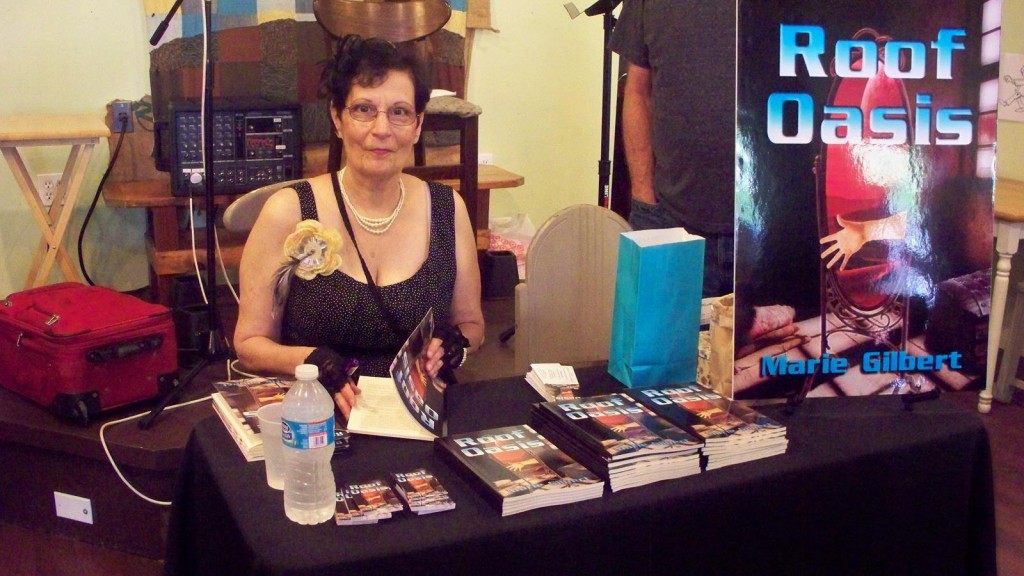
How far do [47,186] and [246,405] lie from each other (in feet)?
7.72

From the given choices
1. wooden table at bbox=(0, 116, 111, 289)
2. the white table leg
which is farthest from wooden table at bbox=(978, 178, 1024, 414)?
wooden table at bbox=(0, 116, 111, 289)

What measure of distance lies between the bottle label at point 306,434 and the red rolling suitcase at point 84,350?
134cm

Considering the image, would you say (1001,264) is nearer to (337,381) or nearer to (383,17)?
(383,17)

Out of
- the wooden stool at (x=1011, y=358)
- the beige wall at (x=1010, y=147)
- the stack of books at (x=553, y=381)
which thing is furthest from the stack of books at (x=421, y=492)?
the beige wall at (x=1010, y=147)

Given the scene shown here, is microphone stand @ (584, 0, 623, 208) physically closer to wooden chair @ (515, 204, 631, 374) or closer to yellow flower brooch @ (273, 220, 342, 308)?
wooden chair @ (515, 204, 631, 374)

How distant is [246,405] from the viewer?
145 centimetres

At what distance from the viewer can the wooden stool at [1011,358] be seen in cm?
337

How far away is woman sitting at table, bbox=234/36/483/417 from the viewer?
1.77 meters

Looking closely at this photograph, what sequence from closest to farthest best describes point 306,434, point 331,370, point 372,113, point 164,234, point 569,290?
1. point 306,434
2. point 331,370
3. point 372,113
4. point 569,290
5. point 164,234

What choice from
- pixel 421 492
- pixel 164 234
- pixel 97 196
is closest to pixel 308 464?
pixel 421 492

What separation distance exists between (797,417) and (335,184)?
987mm

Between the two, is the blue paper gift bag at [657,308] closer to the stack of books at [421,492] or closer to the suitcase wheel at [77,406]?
the stack of books at [421,492]

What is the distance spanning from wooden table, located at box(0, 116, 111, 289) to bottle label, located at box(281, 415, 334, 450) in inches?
80.8

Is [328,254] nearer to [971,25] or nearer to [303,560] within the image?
[303,560]
